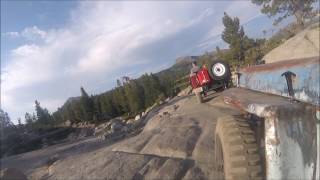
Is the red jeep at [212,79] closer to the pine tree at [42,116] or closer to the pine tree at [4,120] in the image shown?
the pine tree at [4,120]

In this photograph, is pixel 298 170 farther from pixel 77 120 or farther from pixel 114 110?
pixel 77 120

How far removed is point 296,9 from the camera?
118 feet

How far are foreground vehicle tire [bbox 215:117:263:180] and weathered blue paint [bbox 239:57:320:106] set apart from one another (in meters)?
0.70

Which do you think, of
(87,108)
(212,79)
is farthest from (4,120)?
(87,108)

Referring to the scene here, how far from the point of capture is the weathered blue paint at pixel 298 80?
445 centimetres

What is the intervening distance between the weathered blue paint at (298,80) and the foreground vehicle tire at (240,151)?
695mm

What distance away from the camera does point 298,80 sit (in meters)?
4.84

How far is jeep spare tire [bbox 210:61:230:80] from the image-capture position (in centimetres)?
955

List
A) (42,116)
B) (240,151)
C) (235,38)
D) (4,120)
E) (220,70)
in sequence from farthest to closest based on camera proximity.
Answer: (42,116) < (235,38) < (4,120) < (220,70) < (240,151)

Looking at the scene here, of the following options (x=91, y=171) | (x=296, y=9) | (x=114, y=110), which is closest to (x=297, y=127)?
(x=91, y=171)

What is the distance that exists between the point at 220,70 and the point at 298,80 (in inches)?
189

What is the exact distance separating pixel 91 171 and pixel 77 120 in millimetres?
65392

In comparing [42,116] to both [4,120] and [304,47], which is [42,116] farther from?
[304,47]

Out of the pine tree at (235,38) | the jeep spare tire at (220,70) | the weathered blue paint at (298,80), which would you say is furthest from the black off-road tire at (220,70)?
the pine tree at (235,38)
